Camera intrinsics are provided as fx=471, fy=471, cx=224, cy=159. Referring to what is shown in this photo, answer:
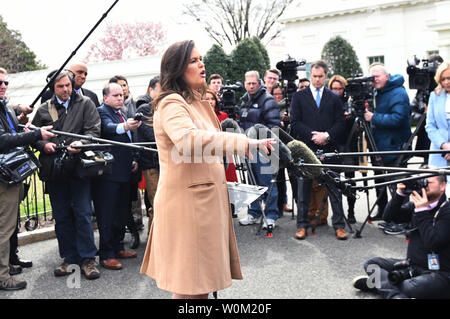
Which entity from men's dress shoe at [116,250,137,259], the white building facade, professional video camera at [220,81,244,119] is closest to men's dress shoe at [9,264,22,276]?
men's dress shoe at [116,250,137,259]

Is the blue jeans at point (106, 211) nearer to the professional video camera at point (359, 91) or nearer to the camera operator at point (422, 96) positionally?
the professional video camera at point (359, 91)

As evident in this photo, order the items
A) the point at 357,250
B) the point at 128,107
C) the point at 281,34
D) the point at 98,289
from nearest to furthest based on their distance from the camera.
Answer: the point at 98,289, the point at 357,250, the point at 128,107, the point at 281,34

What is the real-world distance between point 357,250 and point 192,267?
3.23m

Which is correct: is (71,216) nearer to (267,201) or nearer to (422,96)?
(267,201)

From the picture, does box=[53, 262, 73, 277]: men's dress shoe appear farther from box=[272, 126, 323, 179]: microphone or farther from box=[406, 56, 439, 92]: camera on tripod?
box=[406, 56, 439, 92]: camera on tripod

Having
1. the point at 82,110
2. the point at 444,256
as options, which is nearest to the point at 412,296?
the point at 444,256

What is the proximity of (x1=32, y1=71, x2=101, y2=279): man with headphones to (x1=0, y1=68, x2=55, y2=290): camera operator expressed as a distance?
0.33 meters

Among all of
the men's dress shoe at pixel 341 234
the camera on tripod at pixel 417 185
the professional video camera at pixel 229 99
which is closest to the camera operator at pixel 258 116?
the professional video camera at pixel 229 99

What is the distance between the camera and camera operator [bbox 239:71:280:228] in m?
6.51

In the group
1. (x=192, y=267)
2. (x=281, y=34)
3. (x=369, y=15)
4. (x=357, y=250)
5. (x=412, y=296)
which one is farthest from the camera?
(x=281, y=34)

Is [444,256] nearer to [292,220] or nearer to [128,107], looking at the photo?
[292,220]

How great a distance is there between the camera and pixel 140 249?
5.77 m

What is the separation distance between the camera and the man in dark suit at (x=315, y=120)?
6.04 meters

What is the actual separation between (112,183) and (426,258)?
10.6 feet
